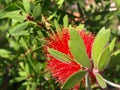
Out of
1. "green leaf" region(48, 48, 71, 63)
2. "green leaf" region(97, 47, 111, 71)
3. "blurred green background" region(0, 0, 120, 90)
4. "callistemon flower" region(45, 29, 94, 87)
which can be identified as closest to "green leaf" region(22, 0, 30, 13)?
"blurred green background" region(0, 0, 120, 90)

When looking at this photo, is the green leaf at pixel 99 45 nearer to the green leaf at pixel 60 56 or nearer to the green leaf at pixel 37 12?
the green leaf at pixel 60 56

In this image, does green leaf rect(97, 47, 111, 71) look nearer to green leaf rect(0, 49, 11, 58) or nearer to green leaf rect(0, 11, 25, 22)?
green leaf rect(0, 11, 25, 22)

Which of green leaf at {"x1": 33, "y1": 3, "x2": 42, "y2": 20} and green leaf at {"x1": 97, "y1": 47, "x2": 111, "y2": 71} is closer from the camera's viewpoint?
green leaf at {"x1": 97, "y1": 47, "x2": 111, "y2": 71}

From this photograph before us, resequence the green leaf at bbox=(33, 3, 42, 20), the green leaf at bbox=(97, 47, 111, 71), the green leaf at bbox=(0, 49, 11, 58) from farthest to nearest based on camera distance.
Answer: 1. the green leaf at bbox=(0, 49, 11, 58)
2. the green leaf at bbox=(33, 3, 42, 20)
3. the green leaf at bbox=(97, 47, 111, 71)

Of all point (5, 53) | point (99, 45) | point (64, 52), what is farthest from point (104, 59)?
point (5, 53)

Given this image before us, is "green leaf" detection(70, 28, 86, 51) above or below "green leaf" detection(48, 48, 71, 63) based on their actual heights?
above

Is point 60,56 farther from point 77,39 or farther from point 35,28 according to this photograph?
point 35,28

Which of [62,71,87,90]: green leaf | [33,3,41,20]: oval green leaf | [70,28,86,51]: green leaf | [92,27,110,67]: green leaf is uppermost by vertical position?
[33,3,41,20]: oval green leaf

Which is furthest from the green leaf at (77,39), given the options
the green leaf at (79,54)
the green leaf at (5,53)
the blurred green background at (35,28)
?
the green leaf at (5,53)

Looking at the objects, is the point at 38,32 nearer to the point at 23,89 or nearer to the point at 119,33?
the point at 23,89
